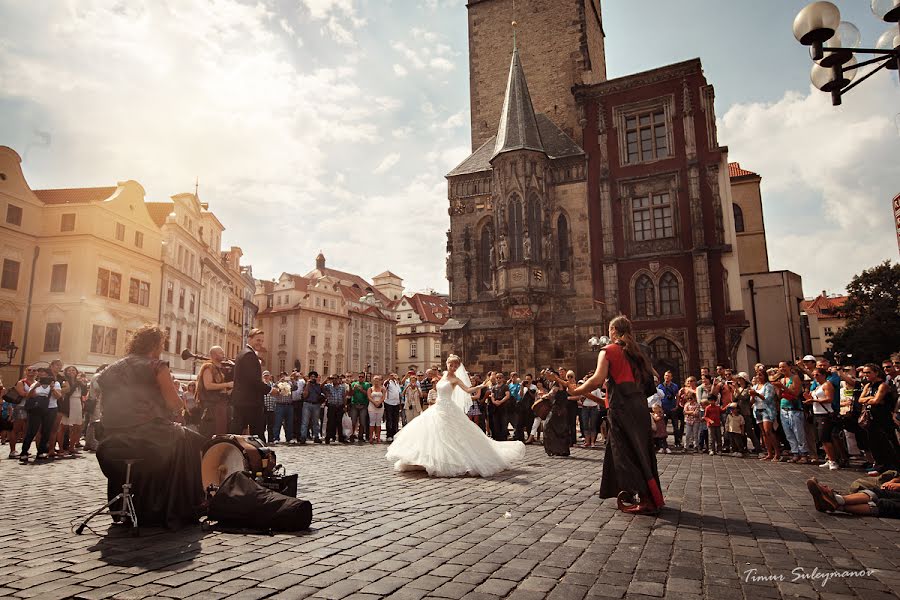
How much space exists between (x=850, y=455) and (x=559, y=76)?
88.1 feet

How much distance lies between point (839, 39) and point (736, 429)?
8.58 metres

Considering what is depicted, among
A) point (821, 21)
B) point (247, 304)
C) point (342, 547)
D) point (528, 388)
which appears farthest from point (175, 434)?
point (247, 304)

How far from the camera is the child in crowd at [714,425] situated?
13.3 meters

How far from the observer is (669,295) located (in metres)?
27.6

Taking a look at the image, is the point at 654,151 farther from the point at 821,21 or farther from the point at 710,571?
the point at 710,571

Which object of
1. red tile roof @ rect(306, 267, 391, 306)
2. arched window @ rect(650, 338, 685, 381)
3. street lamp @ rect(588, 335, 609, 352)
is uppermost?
red tile roof @ rect(306, 267, 391, 306)

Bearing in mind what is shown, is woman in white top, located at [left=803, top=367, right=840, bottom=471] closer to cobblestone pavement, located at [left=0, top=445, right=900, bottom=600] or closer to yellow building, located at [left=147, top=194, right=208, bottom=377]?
cobblestone pavement, located at [left=0, top=445, right=900, bottom=600]

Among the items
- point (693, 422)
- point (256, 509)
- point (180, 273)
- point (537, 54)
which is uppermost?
point (537, 54)

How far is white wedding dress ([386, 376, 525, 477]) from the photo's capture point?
9289 millimetres

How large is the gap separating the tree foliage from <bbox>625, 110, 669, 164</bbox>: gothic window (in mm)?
20786
